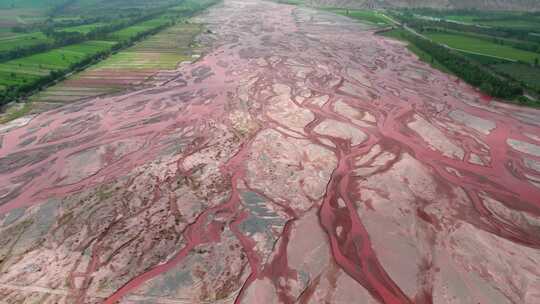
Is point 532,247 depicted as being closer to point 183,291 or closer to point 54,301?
point 183,291

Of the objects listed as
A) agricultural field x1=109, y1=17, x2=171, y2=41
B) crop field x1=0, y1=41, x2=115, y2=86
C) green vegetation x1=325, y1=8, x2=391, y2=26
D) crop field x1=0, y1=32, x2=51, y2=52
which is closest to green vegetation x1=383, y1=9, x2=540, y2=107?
green vegetation x1=325, y1=8, x2=391, y2=26

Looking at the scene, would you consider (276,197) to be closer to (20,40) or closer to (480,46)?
(480,46)

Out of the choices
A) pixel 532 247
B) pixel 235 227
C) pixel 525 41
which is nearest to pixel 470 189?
pixel 532 247

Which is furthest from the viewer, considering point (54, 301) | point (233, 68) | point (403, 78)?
point (233, 68)

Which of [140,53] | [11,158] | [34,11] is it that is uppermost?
[34,11]

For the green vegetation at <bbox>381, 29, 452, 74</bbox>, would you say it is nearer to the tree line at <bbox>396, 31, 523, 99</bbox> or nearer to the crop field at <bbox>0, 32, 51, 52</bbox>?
the tree line at <bbox>396, 31, 523, 99</bbox>

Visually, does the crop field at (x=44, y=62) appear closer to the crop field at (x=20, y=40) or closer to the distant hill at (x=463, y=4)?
the crop field at (x=20, y=40)
